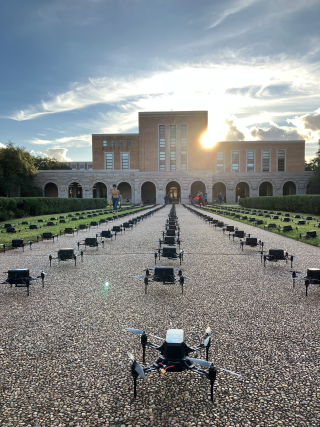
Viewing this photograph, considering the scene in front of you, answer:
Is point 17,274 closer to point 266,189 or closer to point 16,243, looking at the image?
point 16,243

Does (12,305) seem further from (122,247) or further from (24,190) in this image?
(24,190)

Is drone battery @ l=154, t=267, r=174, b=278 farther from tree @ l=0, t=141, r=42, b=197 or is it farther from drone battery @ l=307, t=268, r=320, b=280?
tree @ l=0, t=141, r=42, b=197

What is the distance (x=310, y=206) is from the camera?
29.2 meters

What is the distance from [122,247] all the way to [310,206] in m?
23.0

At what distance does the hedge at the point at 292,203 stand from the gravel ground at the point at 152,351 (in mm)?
23084

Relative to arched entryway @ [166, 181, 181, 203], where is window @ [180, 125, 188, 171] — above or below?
above

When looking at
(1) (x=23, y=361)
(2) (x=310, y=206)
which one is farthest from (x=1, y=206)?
(2) (x=310, y=206)

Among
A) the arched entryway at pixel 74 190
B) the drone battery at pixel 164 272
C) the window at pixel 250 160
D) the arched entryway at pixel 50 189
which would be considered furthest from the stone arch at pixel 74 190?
the drone battery at pixel 164 272

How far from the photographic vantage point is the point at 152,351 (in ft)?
14.0

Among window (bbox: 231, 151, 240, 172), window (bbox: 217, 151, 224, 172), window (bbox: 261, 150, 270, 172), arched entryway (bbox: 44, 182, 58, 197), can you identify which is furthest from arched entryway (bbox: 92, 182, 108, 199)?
window (bbox: 261, 150, 270, 172)

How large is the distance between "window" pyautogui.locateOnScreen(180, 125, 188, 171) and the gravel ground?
64091 millimetres

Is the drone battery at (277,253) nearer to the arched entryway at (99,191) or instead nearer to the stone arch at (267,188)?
the arched entryway at (99,191)

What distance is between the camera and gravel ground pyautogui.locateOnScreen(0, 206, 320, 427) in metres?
3.04

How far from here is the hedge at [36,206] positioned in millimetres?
23812
